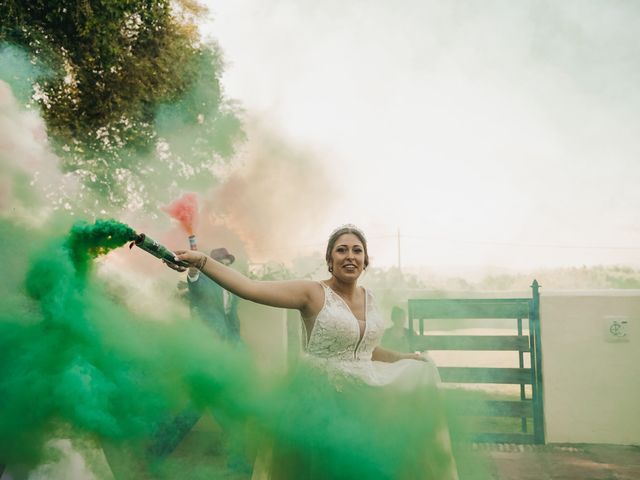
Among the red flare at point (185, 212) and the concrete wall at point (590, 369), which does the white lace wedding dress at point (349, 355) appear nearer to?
the red flare at point (185, 212)

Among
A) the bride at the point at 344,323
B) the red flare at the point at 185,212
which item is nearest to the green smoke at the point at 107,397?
the bride at the point at 344,323

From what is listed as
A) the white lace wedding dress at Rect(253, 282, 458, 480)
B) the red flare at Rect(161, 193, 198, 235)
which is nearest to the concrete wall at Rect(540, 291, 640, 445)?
the white lace wedding dress at Rect(253, 282, 458, 480)

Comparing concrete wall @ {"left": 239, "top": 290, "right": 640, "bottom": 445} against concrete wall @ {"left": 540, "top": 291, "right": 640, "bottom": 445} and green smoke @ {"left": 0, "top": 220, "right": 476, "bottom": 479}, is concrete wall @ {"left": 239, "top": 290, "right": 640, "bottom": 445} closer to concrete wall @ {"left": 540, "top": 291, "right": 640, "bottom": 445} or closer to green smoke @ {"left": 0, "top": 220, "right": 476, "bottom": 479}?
concrete wall @ {"left": 540, "top": 291, "right": 640, "bottom": 445}

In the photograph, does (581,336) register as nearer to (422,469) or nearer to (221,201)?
(422,469)

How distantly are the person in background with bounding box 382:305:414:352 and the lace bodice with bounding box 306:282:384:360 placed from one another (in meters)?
3.45

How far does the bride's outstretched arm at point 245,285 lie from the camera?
2.98 meters

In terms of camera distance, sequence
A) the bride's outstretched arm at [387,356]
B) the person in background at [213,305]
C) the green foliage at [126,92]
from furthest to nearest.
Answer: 1. the green foliage at [126,92]
2. the person in background at [213,305]
3. the bride's outstretched arm at [387,356]

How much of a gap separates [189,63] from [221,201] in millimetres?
2901

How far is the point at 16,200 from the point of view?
3.56 metres

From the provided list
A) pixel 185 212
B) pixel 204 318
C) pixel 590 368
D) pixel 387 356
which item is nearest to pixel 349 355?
pixel 387 356

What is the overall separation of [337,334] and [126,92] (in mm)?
8126

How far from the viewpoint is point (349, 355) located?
3.26 meters

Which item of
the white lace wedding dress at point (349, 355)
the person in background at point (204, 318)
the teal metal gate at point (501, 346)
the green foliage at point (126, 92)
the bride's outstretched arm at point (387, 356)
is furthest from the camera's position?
the green foliage at point (126, 92)

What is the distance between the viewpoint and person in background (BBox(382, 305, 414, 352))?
6.65 metres
